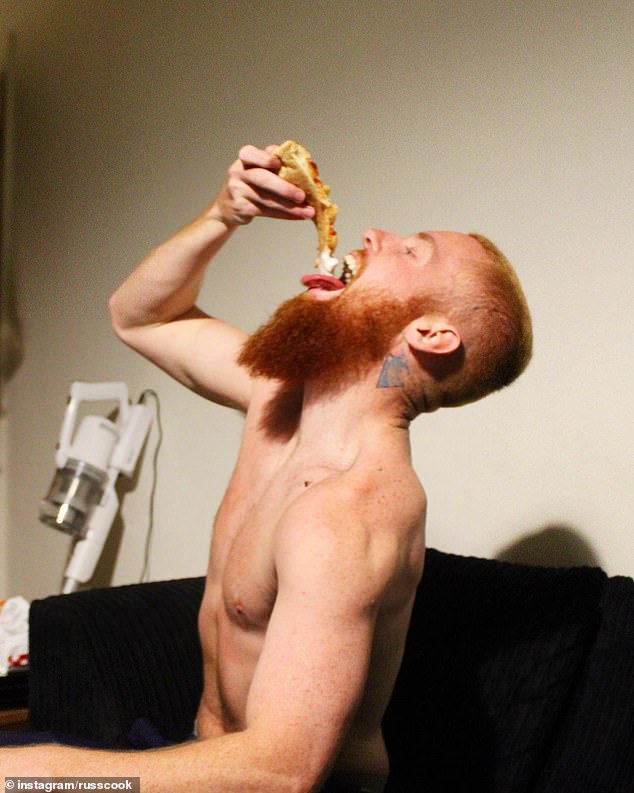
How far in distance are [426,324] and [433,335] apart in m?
0.02

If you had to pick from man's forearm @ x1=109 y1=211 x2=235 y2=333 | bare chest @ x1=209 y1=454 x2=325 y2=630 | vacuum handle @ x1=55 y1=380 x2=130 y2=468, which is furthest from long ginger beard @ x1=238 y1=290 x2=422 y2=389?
vacuum handle @ x1=55 y1=380 x2=130 y2=468

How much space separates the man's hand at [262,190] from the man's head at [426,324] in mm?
155

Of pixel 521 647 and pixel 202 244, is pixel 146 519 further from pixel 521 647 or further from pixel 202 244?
pixel 521 647

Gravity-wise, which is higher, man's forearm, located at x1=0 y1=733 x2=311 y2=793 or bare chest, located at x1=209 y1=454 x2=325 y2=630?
bare chest, located at x1=209 y1=454 x2=325 y2=630

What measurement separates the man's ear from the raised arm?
33 cm

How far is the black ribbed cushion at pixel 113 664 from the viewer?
157cm

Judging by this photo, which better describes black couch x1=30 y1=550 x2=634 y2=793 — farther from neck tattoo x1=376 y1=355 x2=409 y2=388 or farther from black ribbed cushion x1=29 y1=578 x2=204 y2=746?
neck tattoo x1=376 y1=355 x2=409 y2=388

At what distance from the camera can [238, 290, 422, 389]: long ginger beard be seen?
1.30 m

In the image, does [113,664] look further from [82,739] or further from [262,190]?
[262,190]

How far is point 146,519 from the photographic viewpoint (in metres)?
2.64

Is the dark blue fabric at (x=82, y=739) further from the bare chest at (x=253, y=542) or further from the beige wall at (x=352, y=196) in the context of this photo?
the beige wall at (x=352, y=196)

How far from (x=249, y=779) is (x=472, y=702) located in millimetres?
603

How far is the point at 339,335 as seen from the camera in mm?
1307

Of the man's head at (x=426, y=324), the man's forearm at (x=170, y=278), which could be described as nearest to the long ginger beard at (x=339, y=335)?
the man's head at (x=426, y=324)
